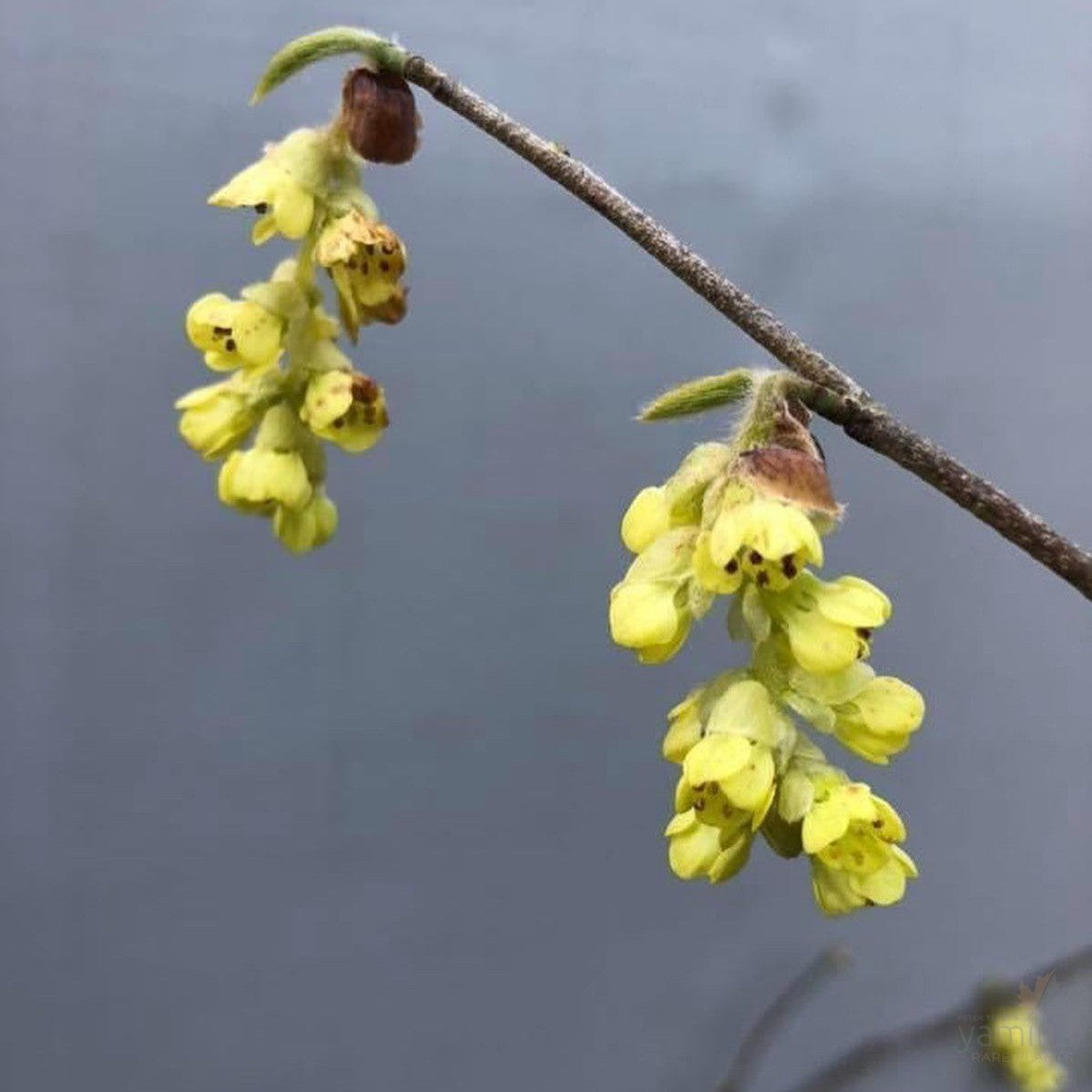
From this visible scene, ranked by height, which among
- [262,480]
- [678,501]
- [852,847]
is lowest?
[852,847]

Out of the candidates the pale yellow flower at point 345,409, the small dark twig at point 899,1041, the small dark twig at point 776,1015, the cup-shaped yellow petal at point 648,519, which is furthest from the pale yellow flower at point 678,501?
the small dark twig at point 899,1041

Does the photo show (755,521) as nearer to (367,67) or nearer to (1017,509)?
(1017,509)

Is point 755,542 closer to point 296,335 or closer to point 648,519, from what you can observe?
point 648,519

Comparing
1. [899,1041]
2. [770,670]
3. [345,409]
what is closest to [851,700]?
[770,670]

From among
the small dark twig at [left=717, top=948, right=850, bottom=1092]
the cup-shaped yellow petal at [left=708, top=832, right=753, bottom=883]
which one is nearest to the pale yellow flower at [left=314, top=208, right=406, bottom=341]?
the cup-shaped yellow petal at [left=708, top=832, right=753, bottom=883]

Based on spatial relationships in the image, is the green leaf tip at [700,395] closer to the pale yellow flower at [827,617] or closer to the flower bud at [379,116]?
the pale yellow flower at [827,617]

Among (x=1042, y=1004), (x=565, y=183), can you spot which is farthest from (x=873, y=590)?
(x=1042, y=1004)

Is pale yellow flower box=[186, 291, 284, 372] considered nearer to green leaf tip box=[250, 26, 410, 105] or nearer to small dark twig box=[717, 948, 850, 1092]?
green leaf tip box=[250, 26, 410, 105]
